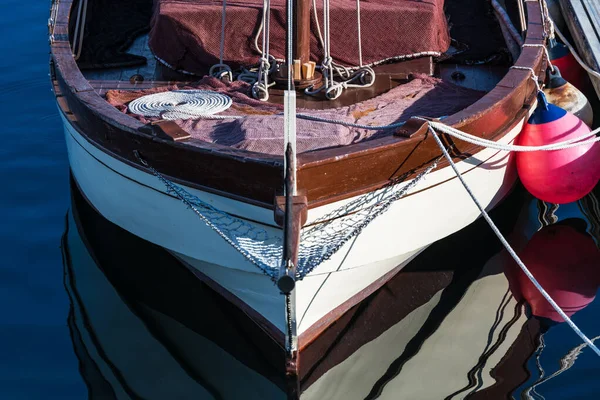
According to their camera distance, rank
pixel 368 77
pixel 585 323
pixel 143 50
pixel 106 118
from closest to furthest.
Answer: pixel 106 118 < pixel 585 323 < pixel 368 77 < pixel 143 50

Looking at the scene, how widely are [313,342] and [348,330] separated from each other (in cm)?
36

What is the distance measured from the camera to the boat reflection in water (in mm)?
5652

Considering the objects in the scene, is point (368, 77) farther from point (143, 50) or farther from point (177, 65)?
point (143, 50)

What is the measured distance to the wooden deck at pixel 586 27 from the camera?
9.15m

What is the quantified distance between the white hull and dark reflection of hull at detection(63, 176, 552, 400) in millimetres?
385

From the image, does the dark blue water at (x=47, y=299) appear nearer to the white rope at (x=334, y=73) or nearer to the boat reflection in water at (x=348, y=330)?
the boat reflection in water at (x=348, y=330)

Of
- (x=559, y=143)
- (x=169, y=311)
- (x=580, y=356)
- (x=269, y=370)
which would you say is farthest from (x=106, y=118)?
(x=580, y=356)

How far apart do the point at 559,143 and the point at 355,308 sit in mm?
A: 2041

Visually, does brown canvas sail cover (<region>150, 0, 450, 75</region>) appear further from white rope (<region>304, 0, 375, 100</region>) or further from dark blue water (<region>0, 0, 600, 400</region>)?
dark blue water (<region>0, 0, 600, 400</region>)

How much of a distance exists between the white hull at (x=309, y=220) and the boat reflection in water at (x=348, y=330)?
0.39 meters

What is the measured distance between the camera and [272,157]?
4895 mm

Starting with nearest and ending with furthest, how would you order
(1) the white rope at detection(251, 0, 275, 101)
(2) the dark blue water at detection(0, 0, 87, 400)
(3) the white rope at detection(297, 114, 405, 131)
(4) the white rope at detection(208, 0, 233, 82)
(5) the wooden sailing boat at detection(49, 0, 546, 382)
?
1. (5) the wooden sailing boat at detection(49, 0, 546, 382)
2. (3) the white rope at detection(297, 114, 405, 131)
3. (2) the dark blue water at detection(0, 0, 87, 400)
4. (1) the white rope at detection(251, 0, 275, 101)
5. (4) the white rope at detection(208, 0, 233, 82)

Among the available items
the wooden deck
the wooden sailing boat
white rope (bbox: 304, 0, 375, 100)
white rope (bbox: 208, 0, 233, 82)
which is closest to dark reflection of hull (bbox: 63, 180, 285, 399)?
→ the wooden sailing boat

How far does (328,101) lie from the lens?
6543 mm
